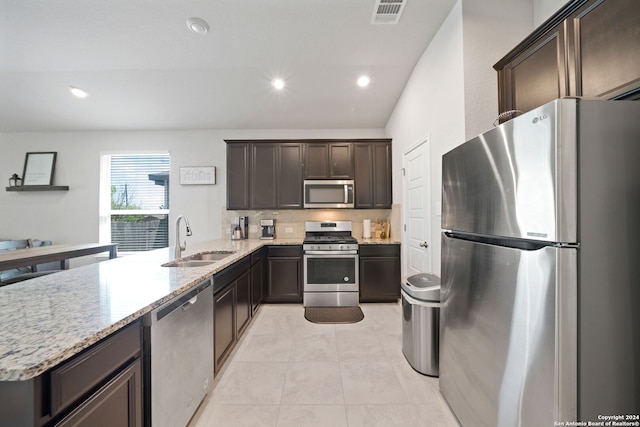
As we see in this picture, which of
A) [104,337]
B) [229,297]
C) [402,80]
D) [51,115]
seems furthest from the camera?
[51,115]

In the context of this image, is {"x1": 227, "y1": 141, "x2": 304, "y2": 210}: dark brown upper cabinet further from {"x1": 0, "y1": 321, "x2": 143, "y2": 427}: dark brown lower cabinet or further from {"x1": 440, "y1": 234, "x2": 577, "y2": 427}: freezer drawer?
{"x1": 0, "y1": 321, "x2": 143, "y2": 427}: dark brown lower cabinet

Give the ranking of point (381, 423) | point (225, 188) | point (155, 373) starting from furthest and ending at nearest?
point (225, 188) → point (381, 423) → point (155, 373)

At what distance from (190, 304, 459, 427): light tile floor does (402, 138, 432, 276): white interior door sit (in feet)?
2.73

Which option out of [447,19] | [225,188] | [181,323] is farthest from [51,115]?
[447,19]

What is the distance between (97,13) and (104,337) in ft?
8.57

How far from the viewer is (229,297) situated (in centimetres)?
215

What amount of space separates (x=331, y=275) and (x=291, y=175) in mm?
1723

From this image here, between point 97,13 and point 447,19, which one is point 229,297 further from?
point 447,19

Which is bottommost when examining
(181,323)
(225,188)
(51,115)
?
(181,323)

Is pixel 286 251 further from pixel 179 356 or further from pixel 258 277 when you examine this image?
pixel 179 356

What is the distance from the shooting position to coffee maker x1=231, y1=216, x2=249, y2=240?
4086 millimetres

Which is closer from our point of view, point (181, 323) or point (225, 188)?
point (181, 323)

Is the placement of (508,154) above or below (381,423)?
above

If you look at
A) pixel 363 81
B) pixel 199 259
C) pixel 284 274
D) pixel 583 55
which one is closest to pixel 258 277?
pixel 284 274
